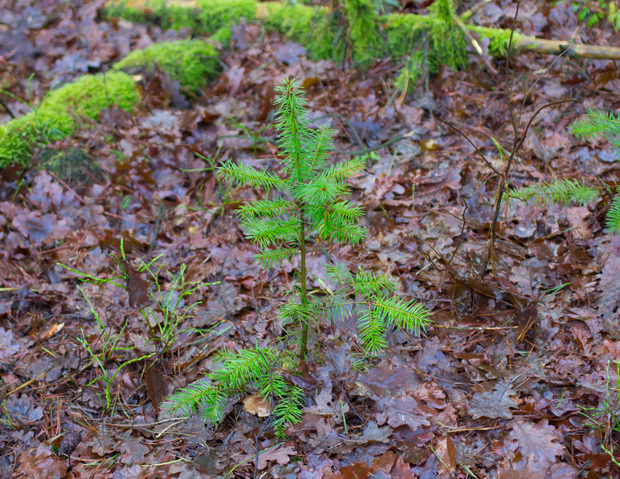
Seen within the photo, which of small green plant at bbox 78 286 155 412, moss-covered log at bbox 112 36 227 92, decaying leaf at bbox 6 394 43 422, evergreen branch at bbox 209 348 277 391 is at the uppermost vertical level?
moss-covered log at bbox 112 36 227 92

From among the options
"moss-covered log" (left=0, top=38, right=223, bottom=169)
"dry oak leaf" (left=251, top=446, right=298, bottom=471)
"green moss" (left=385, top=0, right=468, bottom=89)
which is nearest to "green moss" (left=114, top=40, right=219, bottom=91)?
"moss-covered log" (left=0, top=38, right=223, bottom=169)

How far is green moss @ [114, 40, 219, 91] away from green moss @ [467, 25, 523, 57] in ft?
9.52

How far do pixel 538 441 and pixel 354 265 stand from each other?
1.34 metres

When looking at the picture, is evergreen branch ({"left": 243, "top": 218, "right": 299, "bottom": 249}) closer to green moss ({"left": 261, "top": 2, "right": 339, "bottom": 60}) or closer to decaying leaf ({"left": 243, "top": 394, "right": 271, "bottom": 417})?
decaying leaf ({"left": 243, "top": 394, "right": 271, "bottom": 417})

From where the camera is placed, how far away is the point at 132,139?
13.3 ft

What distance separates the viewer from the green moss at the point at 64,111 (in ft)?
12.9

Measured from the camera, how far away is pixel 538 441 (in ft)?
6.08

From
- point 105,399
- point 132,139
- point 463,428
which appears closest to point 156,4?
point 132,139

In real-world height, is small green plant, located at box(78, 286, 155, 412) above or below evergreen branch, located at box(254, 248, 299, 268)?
below

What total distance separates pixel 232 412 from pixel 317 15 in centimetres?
426

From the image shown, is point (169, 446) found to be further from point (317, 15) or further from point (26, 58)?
point (26, 58)

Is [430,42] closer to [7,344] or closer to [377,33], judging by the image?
[377,33]

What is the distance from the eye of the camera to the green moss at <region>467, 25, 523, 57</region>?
12.9 feet

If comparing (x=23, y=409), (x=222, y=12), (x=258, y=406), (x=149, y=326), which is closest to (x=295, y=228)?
(x=258, y=406)
